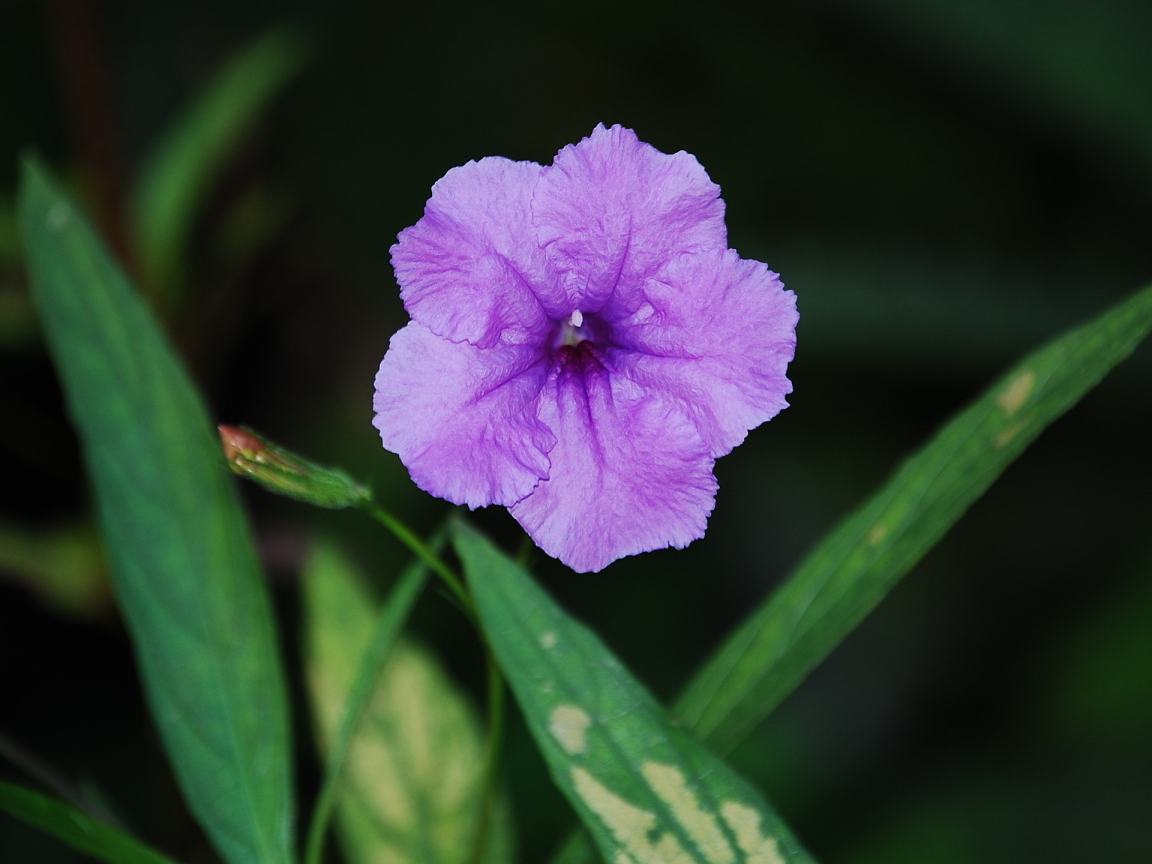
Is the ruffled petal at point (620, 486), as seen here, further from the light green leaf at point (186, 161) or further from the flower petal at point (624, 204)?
the light green leaf at point (186, 161)

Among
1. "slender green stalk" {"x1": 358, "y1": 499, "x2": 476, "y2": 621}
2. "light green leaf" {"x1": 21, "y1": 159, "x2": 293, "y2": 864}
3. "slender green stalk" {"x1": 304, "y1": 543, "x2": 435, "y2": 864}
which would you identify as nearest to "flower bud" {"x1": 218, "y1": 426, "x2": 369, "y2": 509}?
"slender green stalk" {"x1": 358, "y1": 499, "x2": 476, "y2": 621}

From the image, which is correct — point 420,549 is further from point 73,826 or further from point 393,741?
point 393,741

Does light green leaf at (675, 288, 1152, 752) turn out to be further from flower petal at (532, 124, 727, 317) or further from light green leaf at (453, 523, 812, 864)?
flower petal at (532, 124, 727, 317)

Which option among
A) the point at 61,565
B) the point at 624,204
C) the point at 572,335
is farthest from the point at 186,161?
the point at 624,204

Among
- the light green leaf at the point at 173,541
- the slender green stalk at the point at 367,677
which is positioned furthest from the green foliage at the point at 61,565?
the slender green stalk at the point at 367,677

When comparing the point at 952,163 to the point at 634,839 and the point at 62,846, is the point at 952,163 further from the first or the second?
the point at 62,846
